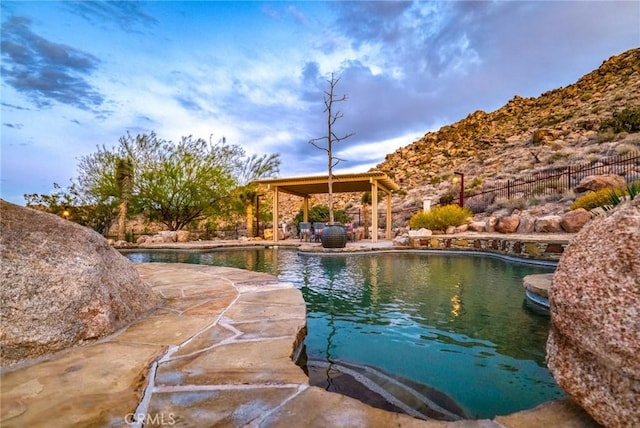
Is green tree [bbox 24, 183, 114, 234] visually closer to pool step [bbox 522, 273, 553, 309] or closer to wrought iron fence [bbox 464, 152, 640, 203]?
pool step [bbox 522, 273, 553, 309]

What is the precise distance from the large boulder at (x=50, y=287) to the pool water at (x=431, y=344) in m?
1.60

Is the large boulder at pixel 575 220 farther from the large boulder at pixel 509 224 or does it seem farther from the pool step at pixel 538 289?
the pool step at pixel 538 289

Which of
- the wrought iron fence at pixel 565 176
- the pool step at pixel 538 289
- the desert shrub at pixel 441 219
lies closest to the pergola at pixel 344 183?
the desert shrub at pixel 441 219

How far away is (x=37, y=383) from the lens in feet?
4.79

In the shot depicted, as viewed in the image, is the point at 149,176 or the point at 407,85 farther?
the point at 407,85

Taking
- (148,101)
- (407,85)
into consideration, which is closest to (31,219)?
(148,101)

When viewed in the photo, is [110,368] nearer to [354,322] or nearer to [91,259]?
[91,259]

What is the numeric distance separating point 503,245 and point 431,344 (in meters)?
6.86

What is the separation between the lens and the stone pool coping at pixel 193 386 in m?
1.20

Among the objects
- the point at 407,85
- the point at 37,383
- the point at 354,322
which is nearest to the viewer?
the point at 37,383

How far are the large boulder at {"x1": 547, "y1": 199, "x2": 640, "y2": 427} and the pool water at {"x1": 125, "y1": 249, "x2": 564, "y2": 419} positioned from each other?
792 millimetres

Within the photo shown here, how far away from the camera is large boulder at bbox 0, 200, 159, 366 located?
69.1 inches

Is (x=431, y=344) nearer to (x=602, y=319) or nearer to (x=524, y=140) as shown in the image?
(x=602, y=319)

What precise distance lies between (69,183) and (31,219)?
18170 mm
